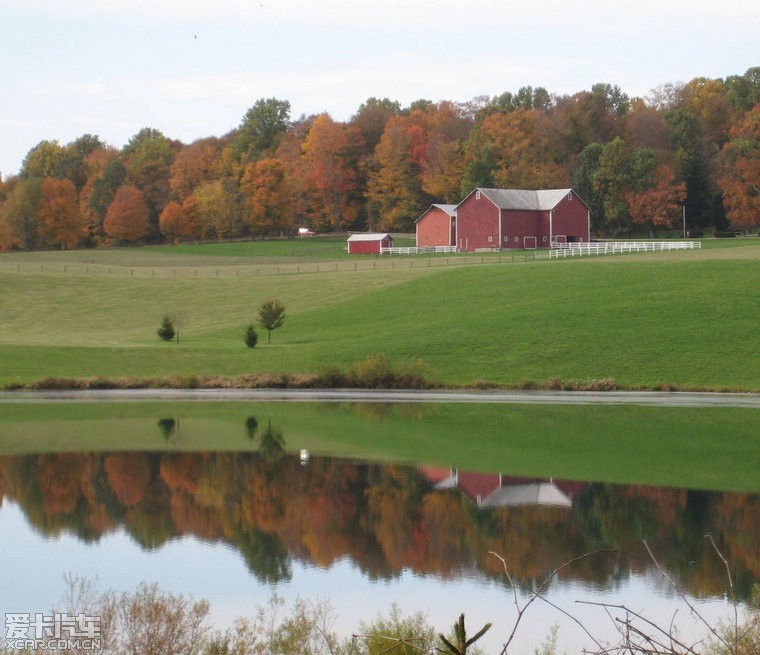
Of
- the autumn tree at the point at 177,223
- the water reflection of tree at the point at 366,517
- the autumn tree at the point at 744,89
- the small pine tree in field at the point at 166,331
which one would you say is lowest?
the water reflection of tree at the point at 366,517

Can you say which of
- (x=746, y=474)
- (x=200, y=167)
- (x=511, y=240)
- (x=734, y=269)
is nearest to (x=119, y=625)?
(x=746, y=474)

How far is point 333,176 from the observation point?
129 metres

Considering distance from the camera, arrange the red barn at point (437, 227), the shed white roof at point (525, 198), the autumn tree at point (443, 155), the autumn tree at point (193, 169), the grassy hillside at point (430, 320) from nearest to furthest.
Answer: the grassy hillside at point (430, 320), the shed white roof at point (525, 198), the red barn at point (437, 227), the autumn tree at point (443, 155), the autumn tree at point (193, 169)

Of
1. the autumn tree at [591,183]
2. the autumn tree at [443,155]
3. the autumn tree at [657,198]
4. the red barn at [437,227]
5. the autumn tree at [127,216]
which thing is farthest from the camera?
the autumn tree at [127,216]

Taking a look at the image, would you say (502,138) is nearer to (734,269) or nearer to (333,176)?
(333,176)

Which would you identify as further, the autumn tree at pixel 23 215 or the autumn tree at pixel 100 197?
the autumn tree at pixel 100 197

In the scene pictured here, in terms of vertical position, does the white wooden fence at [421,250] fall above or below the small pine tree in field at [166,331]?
above

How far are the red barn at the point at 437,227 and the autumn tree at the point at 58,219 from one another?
44670mm

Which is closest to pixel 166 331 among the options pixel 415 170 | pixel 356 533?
pixel 356 533

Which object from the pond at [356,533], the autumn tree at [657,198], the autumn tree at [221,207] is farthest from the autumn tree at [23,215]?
the pond at [356,533]

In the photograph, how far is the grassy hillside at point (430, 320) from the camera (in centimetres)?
4719

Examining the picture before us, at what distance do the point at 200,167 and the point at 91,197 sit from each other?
42.0 feet

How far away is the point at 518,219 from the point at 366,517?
256ft

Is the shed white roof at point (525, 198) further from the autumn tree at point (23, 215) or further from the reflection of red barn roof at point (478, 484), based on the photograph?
the reflection of red barn roof at point (478, 484)
